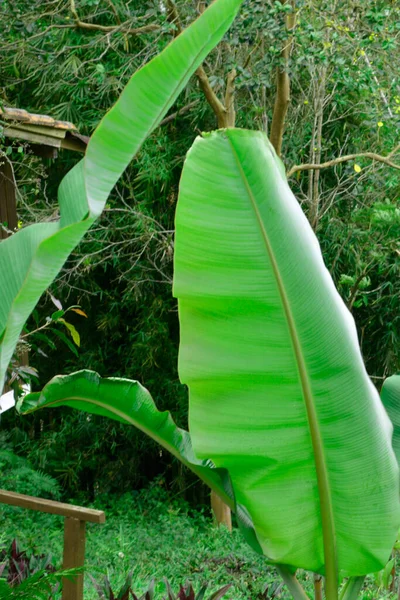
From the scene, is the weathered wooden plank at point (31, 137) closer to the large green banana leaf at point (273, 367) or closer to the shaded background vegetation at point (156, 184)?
the shaded background vegetation at point (156, 184)

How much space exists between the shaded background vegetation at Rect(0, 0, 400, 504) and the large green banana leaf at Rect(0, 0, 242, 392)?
4625 millimetres

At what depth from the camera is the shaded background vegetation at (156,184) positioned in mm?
6180

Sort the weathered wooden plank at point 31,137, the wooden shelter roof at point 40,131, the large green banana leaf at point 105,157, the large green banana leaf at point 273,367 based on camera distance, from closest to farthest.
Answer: the large green banana leaf at point 105,157 < the large green banana leaf at point 273,367 < the wooden shelter roof at point 40,131 < the weathered wooden plank at point 31,137

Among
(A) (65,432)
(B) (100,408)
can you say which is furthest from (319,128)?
(B) (100,408)

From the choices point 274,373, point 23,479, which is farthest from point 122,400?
point 23,479

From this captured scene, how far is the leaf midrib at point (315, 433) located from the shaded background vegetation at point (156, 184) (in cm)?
433

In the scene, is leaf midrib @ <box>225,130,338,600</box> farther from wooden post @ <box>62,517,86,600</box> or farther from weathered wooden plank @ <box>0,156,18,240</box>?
weathered wooden plank @ <box>0,156,18,240</box>

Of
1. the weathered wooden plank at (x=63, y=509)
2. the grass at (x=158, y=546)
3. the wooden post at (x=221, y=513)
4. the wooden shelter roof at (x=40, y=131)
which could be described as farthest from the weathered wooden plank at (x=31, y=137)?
the wooden post at (x=221, y=513)

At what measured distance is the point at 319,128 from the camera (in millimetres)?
6727

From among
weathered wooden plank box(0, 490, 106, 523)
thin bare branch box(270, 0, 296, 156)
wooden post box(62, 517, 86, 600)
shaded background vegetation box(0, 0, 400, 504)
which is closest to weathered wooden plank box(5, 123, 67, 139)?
shaded background vegetation box(0, 0, 400, 504)

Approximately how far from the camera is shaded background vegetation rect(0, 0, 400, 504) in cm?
618

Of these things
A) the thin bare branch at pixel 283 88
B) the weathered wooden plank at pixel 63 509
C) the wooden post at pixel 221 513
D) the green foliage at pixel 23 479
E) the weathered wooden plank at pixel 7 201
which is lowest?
the wooden post at pixel 221 513

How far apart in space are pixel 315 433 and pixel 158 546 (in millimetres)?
5427

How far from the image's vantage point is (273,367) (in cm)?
152
